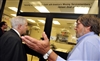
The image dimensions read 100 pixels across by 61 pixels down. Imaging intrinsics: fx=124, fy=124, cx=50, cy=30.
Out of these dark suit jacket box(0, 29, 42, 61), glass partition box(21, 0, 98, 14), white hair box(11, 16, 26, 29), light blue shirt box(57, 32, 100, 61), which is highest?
glass partition box(21, 0, 98, 14)

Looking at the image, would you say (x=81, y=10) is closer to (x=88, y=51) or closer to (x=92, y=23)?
(x=92, y=23)

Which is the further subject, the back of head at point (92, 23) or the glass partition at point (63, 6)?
the glass partition at point (63, 6)

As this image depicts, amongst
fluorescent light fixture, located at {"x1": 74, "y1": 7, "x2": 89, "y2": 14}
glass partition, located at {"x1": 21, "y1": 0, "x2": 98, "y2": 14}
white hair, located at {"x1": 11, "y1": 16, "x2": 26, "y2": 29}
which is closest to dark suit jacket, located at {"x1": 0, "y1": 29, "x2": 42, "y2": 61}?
white hair, located at {"x1": 11, "y1": 16, "x2": 26, "y2": 29}

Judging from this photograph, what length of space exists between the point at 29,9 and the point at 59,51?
1.34 metres

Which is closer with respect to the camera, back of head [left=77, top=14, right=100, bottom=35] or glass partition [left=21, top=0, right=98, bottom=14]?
back of head [left=77, top=14, right=100, bottom=35]

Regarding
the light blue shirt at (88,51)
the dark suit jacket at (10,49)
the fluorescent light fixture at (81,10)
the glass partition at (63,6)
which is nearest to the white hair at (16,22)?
the dark suit jacket at (10,49)

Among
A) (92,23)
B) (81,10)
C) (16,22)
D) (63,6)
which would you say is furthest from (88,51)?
(63,6)

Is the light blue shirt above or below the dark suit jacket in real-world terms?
above

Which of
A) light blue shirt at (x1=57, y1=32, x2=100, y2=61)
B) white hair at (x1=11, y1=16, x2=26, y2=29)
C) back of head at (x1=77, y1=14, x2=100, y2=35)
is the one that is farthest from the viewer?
white hair at (x1=11, y1=16, x2=26, y2=29)

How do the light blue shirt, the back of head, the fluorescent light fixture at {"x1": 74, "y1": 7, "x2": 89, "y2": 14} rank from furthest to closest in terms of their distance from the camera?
the fluorescent light fixture at {"x1": 74, "y1": 7, "x2": 89, "y2": 14}, the back of head, the light blue shirt

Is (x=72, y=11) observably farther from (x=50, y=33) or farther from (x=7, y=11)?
(x=7, y=11)

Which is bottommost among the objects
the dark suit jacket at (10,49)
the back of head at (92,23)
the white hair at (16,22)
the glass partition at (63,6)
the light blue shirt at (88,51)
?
the dark suit jacket at (10,49)

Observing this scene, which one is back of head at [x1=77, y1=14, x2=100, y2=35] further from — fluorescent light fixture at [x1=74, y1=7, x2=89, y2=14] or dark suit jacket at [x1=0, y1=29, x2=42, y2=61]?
fluorescent light fixture at [x1=74, y1=7, x2=89, y2=14]

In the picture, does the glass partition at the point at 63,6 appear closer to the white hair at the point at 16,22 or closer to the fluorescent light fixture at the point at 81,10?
the fluorescent light fixture at the point at 81,10
